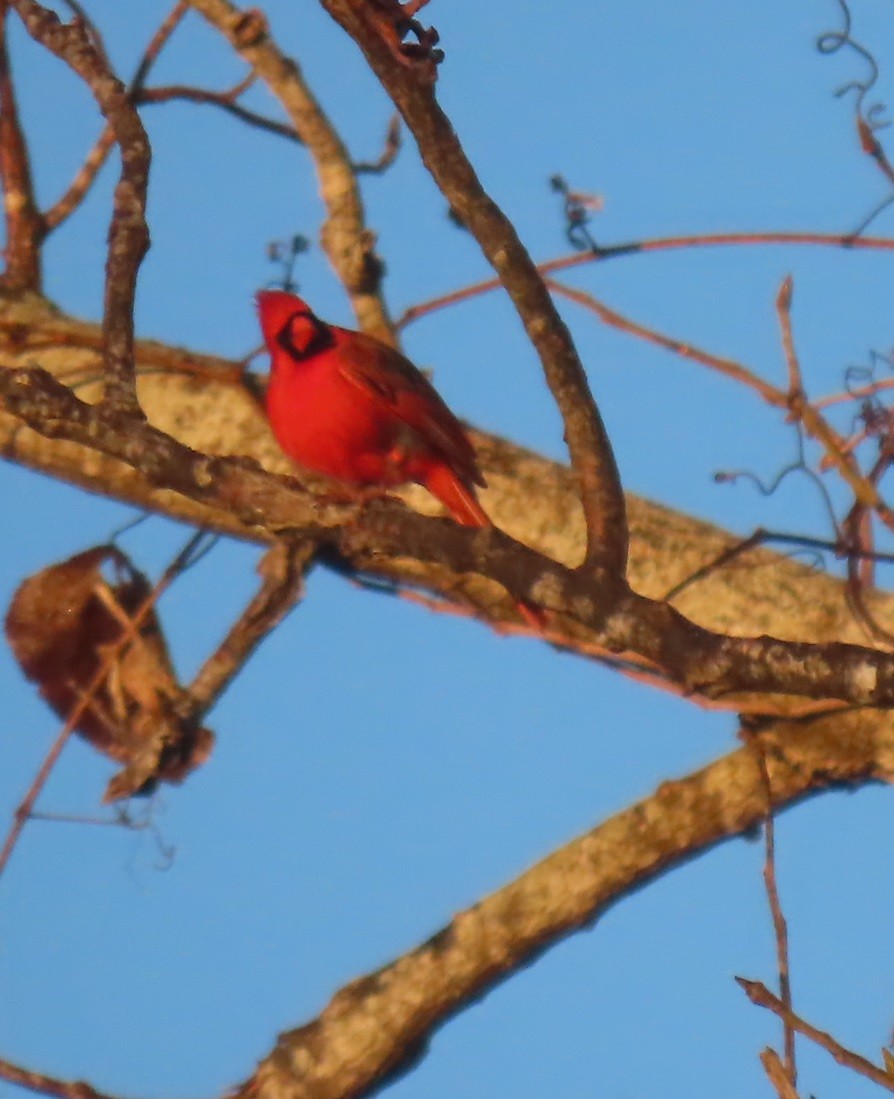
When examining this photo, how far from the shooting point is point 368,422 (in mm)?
3061

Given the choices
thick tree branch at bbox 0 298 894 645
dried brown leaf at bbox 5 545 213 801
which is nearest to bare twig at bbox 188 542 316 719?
dried brown leaf at bbox 5 545 213 801

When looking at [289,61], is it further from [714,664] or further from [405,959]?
[714,664]

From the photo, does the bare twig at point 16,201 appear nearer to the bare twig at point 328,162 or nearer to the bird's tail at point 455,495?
the bare twig at point 328,162

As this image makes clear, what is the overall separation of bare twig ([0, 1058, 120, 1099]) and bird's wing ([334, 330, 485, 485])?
1183 millimetres

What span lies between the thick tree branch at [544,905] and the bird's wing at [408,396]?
0.65 m

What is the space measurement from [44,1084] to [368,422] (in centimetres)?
123

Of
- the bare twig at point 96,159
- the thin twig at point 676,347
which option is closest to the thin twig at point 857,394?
the thin twig at point 676,347

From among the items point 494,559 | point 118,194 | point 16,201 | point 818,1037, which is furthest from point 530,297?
point 16,201

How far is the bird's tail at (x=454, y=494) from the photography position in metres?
3.01

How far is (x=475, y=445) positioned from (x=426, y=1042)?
1.12 meters

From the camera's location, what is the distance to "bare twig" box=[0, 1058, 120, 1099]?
229 cm

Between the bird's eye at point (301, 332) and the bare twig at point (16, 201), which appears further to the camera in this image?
the bare twig at point (16, 201)

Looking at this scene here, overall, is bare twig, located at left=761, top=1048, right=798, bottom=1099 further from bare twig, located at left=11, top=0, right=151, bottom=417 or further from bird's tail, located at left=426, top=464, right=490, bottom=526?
bird's tail, located at left=426, top=464, right=490, bottom=526

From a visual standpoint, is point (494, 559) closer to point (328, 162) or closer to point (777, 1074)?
point (777, 1074)
